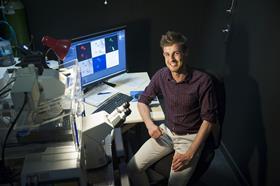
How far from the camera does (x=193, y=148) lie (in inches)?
74.9

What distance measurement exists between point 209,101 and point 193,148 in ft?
1.05

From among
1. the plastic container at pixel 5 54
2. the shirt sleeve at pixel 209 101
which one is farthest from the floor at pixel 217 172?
the plastic container at pixel 5 54

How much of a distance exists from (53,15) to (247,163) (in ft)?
6.80

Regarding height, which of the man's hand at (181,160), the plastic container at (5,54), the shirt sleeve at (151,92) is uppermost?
the plastic container at (5,54)

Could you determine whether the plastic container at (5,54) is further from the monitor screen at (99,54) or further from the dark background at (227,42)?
the monitor screen at (99,54)

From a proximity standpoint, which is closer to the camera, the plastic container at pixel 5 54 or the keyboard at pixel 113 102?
the keyboard at pixel 113 102

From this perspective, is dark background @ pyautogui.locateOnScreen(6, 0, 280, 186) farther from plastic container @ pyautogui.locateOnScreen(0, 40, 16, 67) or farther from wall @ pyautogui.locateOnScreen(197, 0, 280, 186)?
plastic container @ pyautogui.locateOnScreen(0, 40, 16, 67)

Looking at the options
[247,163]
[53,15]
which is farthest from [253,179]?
[53,15]

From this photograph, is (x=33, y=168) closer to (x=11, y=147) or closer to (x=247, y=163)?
(x=11, y=147)

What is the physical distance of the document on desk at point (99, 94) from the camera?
2254 mm

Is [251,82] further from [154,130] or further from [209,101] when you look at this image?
[154,130]

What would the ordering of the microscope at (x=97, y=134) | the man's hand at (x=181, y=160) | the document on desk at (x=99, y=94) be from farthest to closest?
the document on desk at (x=99, y=94), the man's hand at (x=181, y=160), the microscope at (x=97, y=134)

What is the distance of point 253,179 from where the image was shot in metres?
2.33

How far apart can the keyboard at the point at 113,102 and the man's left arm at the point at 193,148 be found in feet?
1.85
